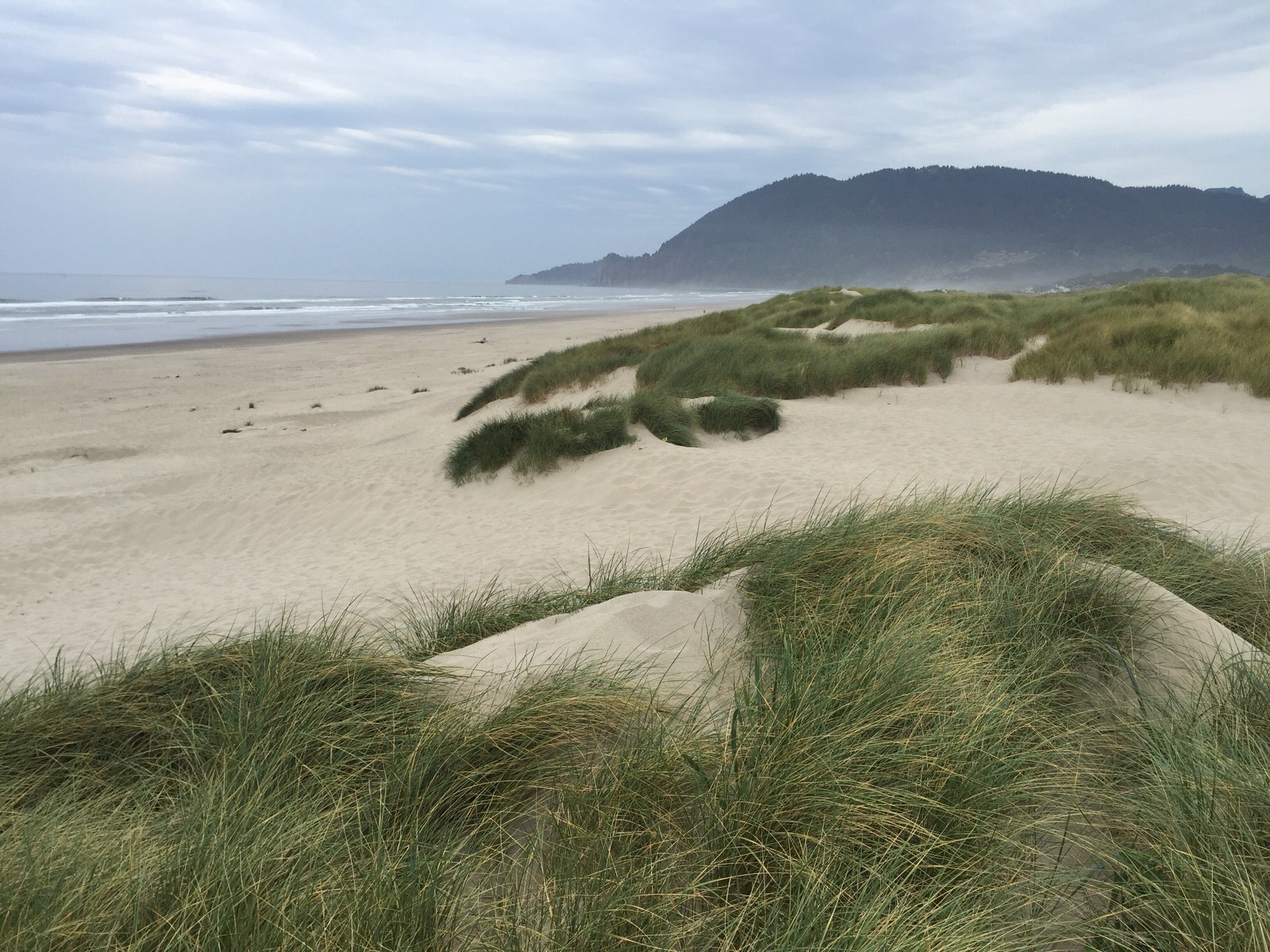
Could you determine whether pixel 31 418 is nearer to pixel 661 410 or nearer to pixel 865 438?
pixel 661 410

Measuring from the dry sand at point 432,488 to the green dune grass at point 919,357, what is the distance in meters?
0.35

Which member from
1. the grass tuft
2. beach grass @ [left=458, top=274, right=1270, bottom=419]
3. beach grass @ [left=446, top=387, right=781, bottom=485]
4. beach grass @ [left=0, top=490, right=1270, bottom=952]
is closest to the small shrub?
beach grass @ [left=446, top=387, right=781, bottom=485]

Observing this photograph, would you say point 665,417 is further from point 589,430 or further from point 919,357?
point 919,357

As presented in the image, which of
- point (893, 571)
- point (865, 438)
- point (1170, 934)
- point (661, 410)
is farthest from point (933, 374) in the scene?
point (1170, 934)

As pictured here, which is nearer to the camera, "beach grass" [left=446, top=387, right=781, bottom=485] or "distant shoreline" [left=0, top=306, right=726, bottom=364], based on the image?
"beach grass" [left=446, top=387, right=781, bottom=485]

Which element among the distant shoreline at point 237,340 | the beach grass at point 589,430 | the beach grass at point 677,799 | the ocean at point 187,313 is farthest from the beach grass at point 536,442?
the ocean at point 187,313

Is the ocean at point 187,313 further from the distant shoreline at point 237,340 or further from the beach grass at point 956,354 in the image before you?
the beach grass at point 956,354

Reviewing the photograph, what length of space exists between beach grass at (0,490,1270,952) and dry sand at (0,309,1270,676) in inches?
57.3

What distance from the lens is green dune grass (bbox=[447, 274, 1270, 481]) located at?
9367mm

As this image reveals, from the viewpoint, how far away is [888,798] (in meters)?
1.91

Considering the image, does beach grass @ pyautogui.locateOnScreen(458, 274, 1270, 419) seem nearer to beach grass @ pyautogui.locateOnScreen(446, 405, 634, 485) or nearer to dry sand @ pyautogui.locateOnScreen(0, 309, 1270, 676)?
dry sand @ pyautogui.locateOnScreen(0, 309, 1270, 676)

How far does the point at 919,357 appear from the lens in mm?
11219

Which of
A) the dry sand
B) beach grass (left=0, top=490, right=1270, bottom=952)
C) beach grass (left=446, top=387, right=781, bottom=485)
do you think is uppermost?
beach grass (left=0, top=490, right=1270, bottom=952)

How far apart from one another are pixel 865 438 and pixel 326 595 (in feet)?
18.3
